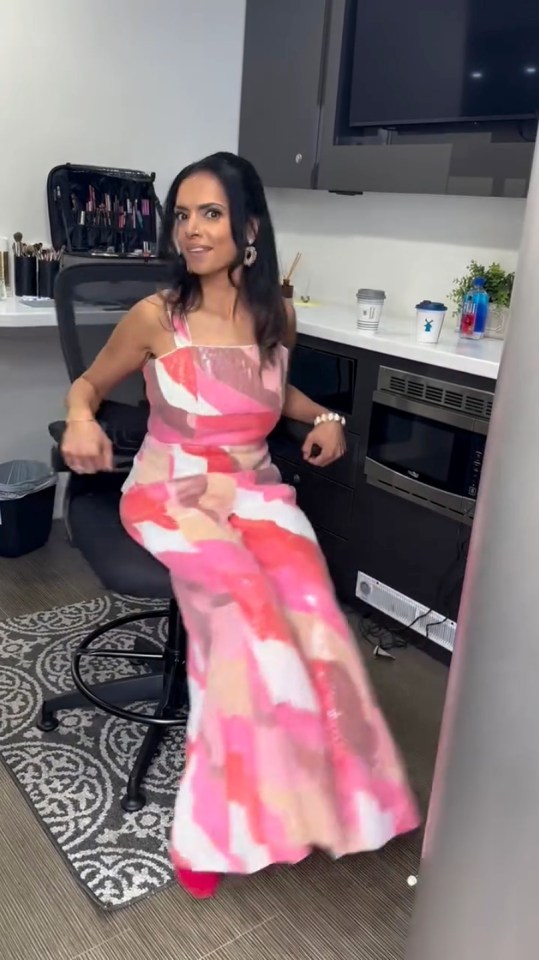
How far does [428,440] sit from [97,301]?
2.88 ft

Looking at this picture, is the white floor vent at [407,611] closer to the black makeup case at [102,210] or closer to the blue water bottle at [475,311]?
the blue water bottle at [475,311]

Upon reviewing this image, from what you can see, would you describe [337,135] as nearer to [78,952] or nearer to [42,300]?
[42,300]

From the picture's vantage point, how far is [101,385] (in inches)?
60.4

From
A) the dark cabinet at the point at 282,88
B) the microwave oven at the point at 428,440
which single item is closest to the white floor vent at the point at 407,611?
the microwave oven at the point at 428,440

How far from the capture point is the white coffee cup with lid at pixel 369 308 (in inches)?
81.4

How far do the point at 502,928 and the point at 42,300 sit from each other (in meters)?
2.07

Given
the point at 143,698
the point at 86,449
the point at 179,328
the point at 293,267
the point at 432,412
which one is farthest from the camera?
the point at 293,267

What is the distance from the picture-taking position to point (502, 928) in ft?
2.40

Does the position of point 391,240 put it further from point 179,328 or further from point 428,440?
point 179,328

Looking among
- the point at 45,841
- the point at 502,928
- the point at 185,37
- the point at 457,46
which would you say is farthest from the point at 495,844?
the point at 185,37

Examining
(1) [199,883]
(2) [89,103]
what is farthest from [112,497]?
(2) [89,103]

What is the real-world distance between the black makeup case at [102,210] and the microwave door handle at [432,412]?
0.90 meters

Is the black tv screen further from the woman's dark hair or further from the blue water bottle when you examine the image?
the woman's dark hair

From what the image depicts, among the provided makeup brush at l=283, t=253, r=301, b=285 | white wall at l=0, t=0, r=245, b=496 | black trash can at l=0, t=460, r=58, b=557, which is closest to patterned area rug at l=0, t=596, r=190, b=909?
black trash can at l=0, t=460, r=58, b=557
